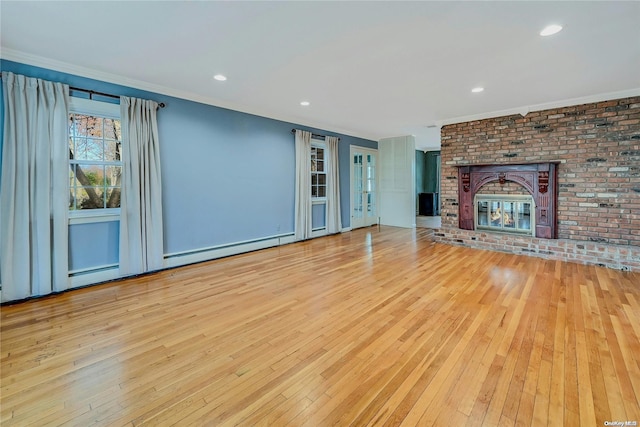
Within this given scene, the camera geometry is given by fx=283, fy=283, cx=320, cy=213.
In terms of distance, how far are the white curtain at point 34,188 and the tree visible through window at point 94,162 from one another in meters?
0.18

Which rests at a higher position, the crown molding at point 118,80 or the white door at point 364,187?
the crown molding at point 118,80

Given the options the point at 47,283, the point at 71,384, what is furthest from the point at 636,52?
the point at 47,283

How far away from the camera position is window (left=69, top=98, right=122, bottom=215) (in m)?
3.35

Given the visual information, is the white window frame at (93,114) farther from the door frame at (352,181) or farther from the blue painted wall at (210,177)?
the door frame at (352,181)

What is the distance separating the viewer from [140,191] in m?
3.70

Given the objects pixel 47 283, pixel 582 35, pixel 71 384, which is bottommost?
pixel 71 384

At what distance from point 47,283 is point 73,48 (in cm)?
246

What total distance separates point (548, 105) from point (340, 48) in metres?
4.00

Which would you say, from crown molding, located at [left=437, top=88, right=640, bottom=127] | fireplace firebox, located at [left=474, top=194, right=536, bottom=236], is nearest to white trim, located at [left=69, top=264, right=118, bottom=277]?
fireplace firebox, located at [left=474, top=194, right=536, bottom=236]

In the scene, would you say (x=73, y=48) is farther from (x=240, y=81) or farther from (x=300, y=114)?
(x=300, y=114)

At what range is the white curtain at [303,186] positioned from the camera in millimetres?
5848

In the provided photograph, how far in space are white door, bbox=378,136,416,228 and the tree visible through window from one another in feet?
20.9

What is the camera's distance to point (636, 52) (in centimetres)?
291

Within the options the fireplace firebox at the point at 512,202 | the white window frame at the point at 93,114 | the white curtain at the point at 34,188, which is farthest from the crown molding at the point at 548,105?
the white curtain at the point at 34,188
